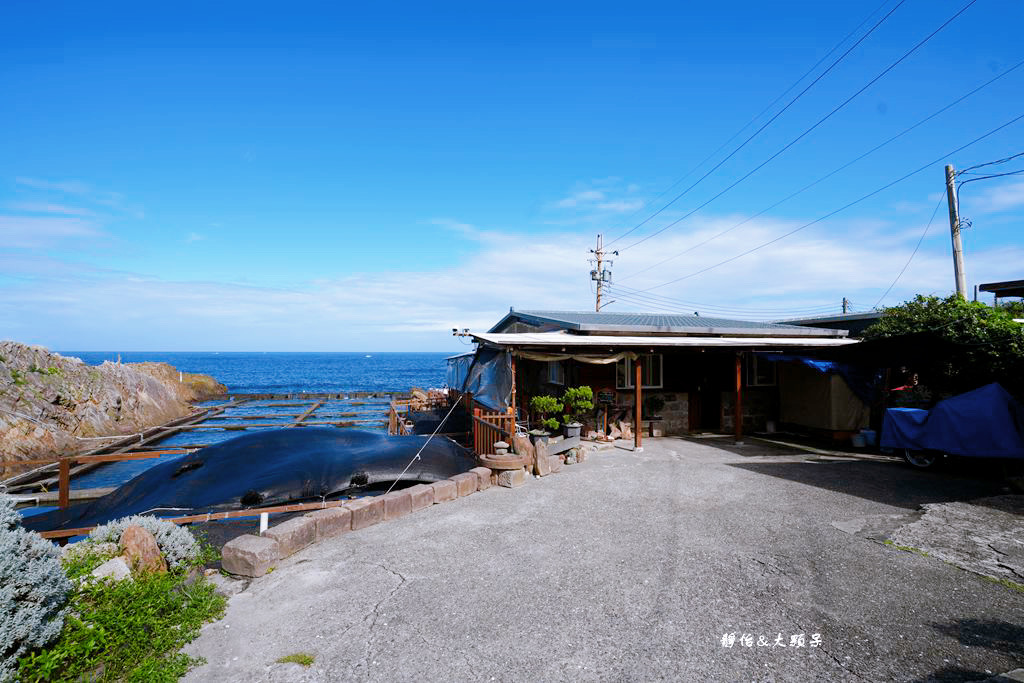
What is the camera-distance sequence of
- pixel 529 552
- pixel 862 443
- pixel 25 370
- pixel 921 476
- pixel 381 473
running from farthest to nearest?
1. pixel 25 370
2. pixel 862 443
3. pixel 921 476
4. pixel 381 473
5. pixel 529 552

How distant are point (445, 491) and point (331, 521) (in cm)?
204

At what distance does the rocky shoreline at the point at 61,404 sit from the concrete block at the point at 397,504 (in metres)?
15.0

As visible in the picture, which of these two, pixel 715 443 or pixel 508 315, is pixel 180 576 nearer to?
pixel 715 443

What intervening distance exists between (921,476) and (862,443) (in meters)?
3.29

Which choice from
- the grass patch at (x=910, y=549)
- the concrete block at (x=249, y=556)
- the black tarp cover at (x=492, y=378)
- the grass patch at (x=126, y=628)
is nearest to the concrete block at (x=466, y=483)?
the black tarp cover at (x=492, y=378)

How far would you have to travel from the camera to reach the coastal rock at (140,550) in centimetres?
483

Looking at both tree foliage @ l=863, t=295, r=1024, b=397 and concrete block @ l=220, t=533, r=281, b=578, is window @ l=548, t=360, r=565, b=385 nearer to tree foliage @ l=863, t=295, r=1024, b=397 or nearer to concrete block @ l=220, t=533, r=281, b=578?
tree foliage @ l=863, t=295, r=1024, b=397

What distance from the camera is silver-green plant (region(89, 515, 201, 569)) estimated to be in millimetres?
5043

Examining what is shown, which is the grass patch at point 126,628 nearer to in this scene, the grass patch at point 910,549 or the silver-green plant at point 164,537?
the silver-green plant at point 164,537

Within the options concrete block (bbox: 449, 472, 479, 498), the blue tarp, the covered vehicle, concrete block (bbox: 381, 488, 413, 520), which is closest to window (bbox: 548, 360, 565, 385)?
concrete block (bbox: 449, 472, 479, 498)

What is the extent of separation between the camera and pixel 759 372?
1517 cm

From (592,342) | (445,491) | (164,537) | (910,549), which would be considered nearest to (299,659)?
(164,537)

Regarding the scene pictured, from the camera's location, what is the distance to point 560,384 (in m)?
14.0

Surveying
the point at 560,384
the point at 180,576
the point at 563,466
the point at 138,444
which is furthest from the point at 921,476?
the point at 138,444
